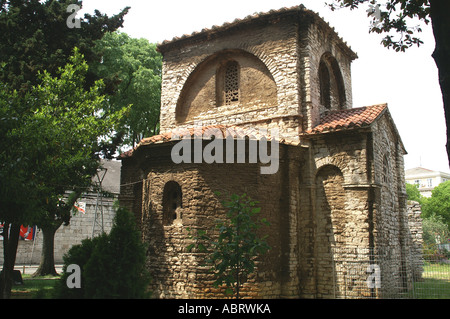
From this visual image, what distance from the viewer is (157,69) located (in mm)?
21828

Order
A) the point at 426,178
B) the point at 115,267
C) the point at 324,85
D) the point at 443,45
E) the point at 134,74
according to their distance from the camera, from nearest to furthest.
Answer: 1. the point at 115,267
2. the point at 443,45
3. the point at 324,85
4. the point at 134,74
5. the point at 426,178

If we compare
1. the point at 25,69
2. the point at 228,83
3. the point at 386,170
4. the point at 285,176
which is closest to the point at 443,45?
the point at 285,176

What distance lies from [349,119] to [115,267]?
764cm

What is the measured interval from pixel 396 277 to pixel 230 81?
7.75m

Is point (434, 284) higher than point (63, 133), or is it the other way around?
point (63, 133)

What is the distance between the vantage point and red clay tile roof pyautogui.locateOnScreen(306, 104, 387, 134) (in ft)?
33.6

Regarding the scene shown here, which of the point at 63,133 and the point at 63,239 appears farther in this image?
the point at 63,239

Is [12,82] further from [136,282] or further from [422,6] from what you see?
[422,6]

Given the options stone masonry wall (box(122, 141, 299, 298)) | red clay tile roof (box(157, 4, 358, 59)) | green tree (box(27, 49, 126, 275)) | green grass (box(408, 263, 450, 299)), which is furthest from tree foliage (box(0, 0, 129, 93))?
green grass (box(408, 263, 450, 299))

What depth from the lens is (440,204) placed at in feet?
133

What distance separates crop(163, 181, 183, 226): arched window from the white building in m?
66.3

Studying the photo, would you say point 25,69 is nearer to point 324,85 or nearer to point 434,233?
point 324,85

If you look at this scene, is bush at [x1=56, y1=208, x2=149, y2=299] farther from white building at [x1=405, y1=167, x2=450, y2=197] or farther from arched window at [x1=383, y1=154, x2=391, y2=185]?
white building at [x1=405, y1=167, x2=450, y2=197]

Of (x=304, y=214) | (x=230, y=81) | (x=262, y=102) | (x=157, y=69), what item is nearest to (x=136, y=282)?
(x=304, y=214)
